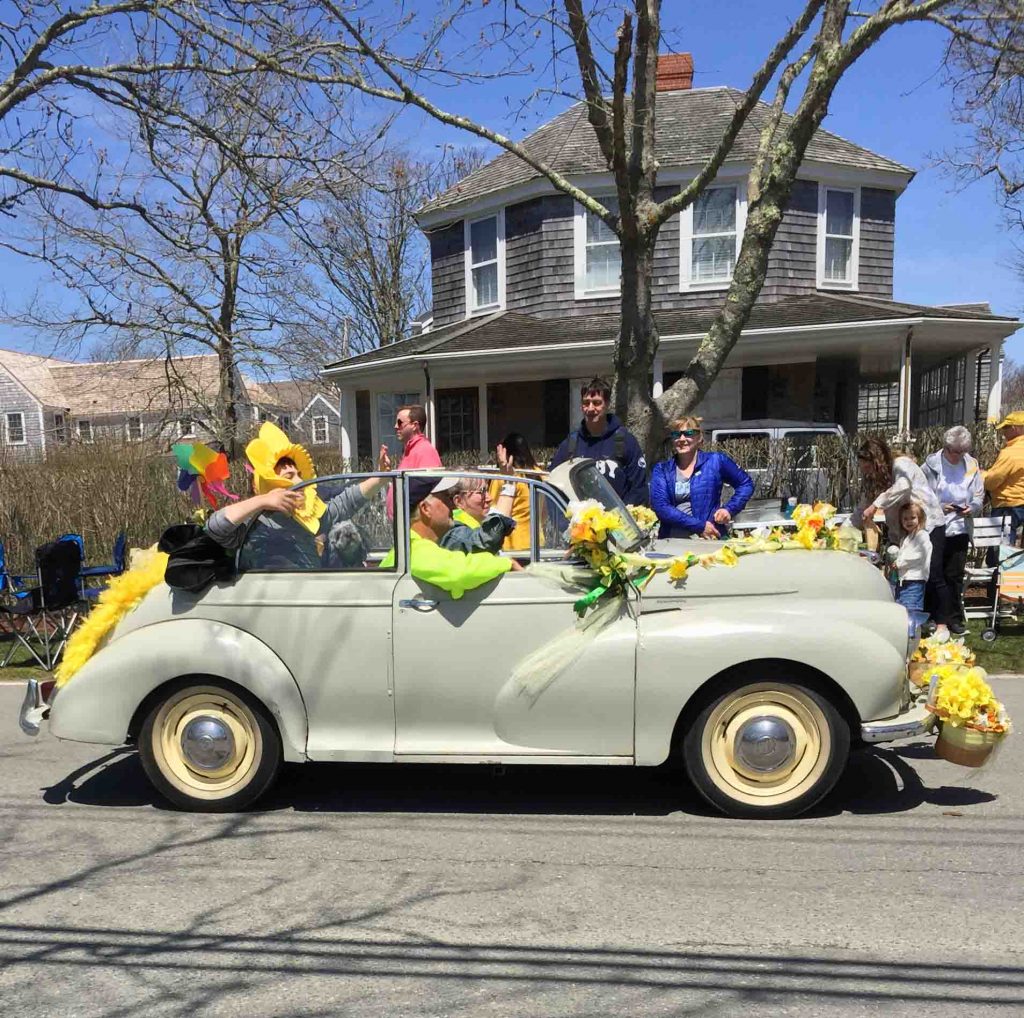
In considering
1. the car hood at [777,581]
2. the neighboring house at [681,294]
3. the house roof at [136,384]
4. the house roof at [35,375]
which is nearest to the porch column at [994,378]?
the neighboring house at [681,294]

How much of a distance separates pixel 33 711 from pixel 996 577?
800 cm

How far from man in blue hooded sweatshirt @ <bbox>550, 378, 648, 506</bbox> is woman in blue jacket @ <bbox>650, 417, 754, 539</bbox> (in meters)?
0.23

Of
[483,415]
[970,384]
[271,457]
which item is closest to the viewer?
[271,457]

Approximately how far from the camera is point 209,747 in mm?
4484

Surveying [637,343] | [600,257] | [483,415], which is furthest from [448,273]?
[637,343]

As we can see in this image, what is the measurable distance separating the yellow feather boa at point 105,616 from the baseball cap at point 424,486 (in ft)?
4.67

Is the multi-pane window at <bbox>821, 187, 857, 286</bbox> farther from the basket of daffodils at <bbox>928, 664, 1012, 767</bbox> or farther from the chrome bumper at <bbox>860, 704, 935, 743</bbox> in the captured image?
the chrome bumper at <bbox>860, 704, 935, 743</bbox>

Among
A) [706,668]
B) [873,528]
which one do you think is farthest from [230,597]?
[873,528]

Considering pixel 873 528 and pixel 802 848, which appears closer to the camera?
pixel 802 848

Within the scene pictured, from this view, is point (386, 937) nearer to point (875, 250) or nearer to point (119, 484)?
point (119, 484)

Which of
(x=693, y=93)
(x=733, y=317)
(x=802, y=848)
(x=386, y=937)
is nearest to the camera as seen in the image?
(x=386, y=937)

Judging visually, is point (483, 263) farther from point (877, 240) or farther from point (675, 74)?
point (877, 240)

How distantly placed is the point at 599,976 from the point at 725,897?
0.78 m

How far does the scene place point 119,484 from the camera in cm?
1382
